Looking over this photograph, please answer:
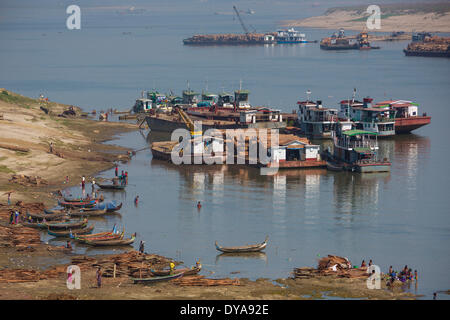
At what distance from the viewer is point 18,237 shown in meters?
58.8

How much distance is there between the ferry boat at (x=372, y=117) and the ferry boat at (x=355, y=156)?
16.3 m

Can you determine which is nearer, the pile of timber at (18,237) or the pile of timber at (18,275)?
the pile of timber at (18,275)

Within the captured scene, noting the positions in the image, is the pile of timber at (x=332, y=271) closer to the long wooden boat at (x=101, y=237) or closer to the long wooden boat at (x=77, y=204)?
the long wooden boat at (x=101, y=237)

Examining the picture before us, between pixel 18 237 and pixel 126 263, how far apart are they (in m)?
10.3

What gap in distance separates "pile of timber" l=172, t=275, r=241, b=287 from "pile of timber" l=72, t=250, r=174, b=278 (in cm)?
243

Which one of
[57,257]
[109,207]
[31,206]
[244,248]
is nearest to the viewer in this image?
[57,257]

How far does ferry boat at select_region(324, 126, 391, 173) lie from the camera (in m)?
86.7

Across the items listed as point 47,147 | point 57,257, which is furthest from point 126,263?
point 47,147

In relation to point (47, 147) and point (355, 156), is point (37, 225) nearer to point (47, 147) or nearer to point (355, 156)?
point (47, 147)

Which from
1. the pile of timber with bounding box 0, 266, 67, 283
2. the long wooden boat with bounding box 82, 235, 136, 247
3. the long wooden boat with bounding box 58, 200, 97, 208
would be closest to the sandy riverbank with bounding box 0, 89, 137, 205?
the long wooden boat with bounding box 58, 200, 97, 208

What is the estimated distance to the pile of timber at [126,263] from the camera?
168 feet

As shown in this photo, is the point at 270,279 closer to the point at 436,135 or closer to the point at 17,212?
the point at 17,212

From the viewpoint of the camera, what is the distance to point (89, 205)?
68.9 m

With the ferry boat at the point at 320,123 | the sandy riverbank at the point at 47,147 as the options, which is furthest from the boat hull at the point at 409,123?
the sandy riverbank at the point at 47,147
